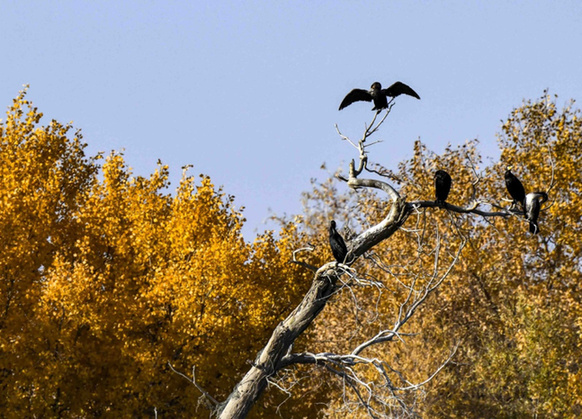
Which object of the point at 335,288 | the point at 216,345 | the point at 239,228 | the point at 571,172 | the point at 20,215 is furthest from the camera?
the point at 571,172

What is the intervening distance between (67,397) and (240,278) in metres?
6.37

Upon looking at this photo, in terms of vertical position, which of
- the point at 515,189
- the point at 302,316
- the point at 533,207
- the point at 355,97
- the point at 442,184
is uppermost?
the point at 515,189

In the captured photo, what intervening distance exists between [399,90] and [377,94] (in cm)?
41

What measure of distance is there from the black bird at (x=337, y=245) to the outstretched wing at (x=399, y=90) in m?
2.02

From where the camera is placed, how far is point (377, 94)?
11.8 m

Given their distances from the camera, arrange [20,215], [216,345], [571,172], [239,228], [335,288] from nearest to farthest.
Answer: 1. [335,288]
2. [216,345]
3. [20,215]
4. [239,228]
5. [571,172]

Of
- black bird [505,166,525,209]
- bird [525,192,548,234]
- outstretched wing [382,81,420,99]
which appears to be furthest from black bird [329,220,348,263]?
black bird [505,166,525,209]

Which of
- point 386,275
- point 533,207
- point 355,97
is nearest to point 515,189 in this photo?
point 533,207

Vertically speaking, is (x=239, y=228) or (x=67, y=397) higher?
(x=239, y=228)

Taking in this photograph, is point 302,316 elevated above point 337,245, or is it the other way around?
point 337,245

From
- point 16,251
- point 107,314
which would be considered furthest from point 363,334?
point 16,251

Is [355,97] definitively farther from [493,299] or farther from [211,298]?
[493,299]

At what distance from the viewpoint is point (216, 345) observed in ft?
83.7

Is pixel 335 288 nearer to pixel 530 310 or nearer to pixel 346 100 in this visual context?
pixel 346 100
